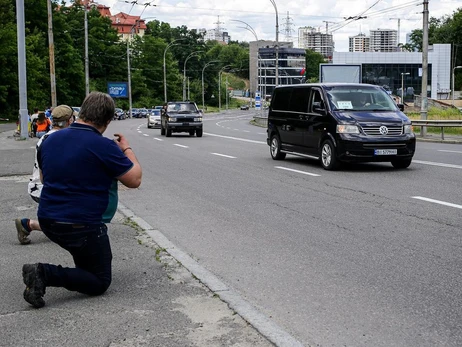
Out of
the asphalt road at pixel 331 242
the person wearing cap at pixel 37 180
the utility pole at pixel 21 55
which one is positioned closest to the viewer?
the asphalt road at pixel 331 242

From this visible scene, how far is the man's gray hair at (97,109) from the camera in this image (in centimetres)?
563

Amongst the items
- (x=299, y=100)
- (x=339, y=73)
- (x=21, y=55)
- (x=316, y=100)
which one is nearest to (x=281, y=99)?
(x=299, y=100)

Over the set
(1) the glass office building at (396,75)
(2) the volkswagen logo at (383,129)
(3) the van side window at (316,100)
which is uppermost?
(1) the glass office building at (396,75)

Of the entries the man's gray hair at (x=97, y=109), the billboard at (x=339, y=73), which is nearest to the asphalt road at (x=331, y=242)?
the man's gray hair at (x=97, y=109)

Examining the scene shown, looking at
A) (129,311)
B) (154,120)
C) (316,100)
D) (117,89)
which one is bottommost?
(154,120)

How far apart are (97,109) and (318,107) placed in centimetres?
1181

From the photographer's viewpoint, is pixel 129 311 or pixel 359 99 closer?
pixel 129 311

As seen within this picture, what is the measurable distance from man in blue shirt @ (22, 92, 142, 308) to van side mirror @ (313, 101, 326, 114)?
11472mm

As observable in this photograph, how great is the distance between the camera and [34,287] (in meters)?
5.41

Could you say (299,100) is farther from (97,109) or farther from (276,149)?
(97,109)

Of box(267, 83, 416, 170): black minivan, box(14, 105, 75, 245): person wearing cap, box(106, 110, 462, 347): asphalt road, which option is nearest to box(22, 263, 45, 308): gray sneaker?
box(106, 110, 462, 347): asphalt road

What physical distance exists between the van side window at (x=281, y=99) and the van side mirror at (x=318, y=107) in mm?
1704

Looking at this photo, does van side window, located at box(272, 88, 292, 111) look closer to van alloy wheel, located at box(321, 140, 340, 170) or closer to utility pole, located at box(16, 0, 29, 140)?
van alloy wheel, located at box(321, 140, 340, 170)

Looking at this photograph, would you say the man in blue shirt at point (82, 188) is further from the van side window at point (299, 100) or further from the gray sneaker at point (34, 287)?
the van side window at point (299, 100)
